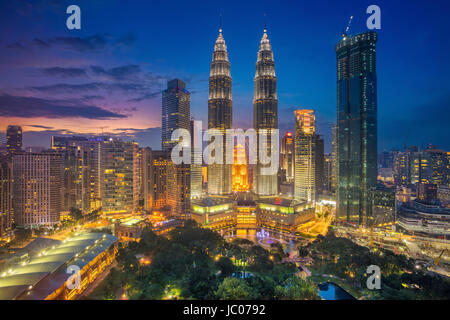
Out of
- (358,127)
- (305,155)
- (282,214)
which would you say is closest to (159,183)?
(282,214)

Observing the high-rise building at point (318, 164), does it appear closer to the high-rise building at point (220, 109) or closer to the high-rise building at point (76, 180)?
the high-rise building at point (220, 109)

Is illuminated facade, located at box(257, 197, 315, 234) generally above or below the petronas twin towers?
below

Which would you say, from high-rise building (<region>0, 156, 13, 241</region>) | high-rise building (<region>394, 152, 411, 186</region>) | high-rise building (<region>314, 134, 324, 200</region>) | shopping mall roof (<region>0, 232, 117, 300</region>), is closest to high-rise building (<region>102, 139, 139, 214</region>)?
high-rise building (<region>0, 156, 13, 241</region>)

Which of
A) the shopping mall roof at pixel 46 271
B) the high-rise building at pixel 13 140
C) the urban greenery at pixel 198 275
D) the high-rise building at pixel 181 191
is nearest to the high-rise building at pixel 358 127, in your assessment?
the urban greenery at pixel 198 275

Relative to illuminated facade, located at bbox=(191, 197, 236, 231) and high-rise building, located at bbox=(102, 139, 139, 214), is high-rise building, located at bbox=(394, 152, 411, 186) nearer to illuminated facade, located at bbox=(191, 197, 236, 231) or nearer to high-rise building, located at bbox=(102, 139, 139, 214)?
illuminated facade, located at bbox=(191, 197, 236, 231)

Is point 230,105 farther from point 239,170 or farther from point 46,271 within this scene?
point 46,271
